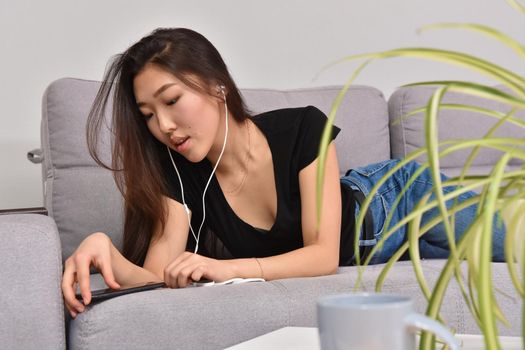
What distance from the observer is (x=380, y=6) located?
293 centimetres

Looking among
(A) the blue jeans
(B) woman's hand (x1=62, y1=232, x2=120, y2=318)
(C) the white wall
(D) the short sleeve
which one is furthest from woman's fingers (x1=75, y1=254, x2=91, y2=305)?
(C) the white wall

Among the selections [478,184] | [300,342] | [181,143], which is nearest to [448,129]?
[181,143]

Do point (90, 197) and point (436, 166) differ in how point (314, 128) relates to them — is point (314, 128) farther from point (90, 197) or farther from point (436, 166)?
point (436, 166)

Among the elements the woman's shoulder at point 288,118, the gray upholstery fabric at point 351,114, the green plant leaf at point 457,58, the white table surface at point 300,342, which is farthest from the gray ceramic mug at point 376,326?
the gray upholstery fabric at point 351,114

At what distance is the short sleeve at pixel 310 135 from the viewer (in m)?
1.73

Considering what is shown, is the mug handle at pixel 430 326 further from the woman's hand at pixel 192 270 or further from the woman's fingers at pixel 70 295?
the woman's hand at pixel 192 270

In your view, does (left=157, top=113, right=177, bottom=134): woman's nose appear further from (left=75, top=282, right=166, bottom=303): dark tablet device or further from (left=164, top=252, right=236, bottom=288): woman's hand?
(left=75, top=282, right=166, bottom=303): dark tablet device

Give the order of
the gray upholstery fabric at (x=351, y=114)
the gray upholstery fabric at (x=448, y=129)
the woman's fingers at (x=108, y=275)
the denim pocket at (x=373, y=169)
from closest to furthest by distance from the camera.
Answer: the woman's fingers at (x=108, y=275) → the denim pocket at (x=373, y=169) → the gray upholstery fabric at (x=351, y=114) → the gray upholstery fabric at (x=448, y=129)

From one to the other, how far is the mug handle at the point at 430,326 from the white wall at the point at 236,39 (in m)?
2.04

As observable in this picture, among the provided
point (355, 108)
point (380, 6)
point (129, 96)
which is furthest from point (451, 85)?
point (380, 6)

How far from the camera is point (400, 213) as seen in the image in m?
2.04

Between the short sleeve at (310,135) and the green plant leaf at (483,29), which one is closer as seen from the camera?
the green plant leaf at (483,29)

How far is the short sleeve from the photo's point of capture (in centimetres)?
173

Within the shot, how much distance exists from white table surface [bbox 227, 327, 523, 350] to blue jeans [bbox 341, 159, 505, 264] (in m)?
→ 1.00
